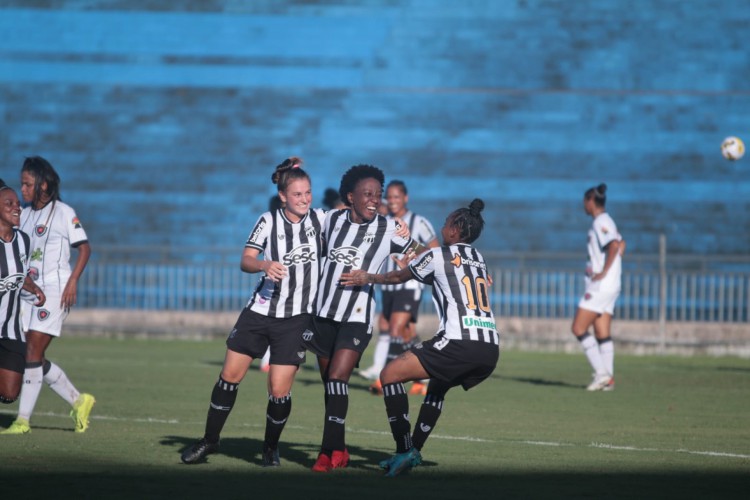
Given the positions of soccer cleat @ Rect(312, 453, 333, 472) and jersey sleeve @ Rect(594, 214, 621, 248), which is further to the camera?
jersey sleeve @ Rect(594, 214, 621, 248)

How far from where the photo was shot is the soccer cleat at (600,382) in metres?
15.4

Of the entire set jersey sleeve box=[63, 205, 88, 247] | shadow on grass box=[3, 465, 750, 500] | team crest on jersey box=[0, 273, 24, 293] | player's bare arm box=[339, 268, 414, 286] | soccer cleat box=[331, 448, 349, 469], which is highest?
jersey sleeve box=[63, 205, 88, 247]

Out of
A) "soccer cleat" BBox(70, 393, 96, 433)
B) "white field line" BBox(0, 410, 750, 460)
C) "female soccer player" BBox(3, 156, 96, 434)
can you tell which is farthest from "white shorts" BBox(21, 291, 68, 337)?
"white field line" BBox(0, 410, 750, 460)

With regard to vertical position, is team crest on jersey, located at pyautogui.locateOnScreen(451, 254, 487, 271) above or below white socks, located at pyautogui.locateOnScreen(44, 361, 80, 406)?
above

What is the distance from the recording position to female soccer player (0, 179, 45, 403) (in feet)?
32.7

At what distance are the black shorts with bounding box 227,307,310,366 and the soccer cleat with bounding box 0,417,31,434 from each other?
2.61 meters

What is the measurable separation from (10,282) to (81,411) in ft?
4.40

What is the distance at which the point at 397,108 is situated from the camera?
25625mm

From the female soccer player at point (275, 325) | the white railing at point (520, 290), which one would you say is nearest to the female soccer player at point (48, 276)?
the female soccer player at point (275, 325)

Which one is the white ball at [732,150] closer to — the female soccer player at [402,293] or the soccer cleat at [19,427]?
the female soccer player at [402,293]

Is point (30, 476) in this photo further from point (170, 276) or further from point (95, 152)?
point (95, 152)

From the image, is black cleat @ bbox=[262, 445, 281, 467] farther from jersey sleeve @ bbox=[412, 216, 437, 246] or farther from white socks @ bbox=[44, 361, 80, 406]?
jersey sleeve @ bbox=[412, 216, 437, 246]

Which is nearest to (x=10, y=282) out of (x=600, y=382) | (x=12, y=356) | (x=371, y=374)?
(x=12, y=356)

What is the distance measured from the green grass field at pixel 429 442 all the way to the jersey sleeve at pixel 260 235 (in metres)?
1.52
